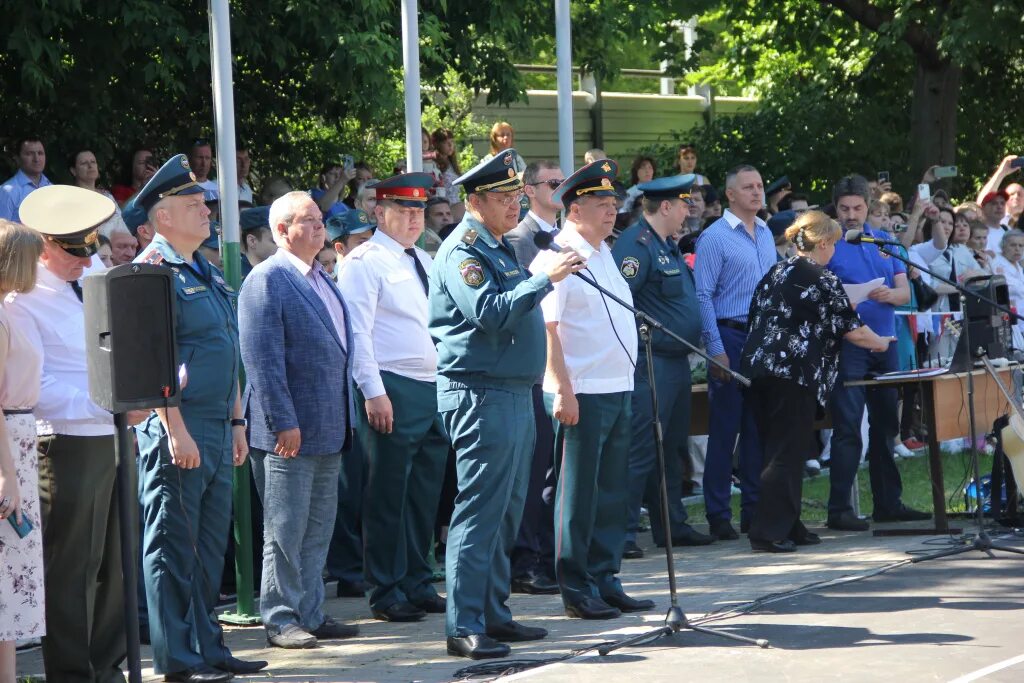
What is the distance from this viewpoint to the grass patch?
10836 mm

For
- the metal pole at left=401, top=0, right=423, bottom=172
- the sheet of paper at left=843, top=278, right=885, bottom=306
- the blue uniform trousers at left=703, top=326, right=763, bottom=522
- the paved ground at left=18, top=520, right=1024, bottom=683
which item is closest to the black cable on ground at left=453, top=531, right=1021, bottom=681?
the paved ground at left=18, top=520, right=1024, bottom=683

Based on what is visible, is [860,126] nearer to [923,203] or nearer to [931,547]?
[923,203]

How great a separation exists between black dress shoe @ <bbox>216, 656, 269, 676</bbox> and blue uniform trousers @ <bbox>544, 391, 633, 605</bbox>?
5.28ft

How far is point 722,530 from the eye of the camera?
9.88 metres

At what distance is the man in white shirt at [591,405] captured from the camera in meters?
7.49

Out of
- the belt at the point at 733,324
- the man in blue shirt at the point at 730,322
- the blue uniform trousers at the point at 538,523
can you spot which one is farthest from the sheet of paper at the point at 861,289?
the blue uniform trousers at the point at 538,523

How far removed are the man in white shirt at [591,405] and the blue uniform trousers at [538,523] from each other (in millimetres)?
816

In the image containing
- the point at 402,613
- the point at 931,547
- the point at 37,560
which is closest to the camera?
the point at 37,560

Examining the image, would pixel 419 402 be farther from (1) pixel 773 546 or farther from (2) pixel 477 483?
(1) pixel 773 546

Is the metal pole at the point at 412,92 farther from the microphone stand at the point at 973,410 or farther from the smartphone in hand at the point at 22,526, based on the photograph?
the smartphone in hand at the point at 22,526

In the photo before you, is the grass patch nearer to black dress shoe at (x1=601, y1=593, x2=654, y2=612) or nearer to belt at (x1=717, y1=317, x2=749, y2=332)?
belt at (x1=717, y1=317, x2=749, y2=332)

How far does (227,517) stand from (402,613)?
1332 millimetres

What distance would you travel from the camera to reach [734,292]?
1009cm

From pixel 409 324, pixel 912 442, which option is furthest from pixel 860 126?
pixel 409 324
